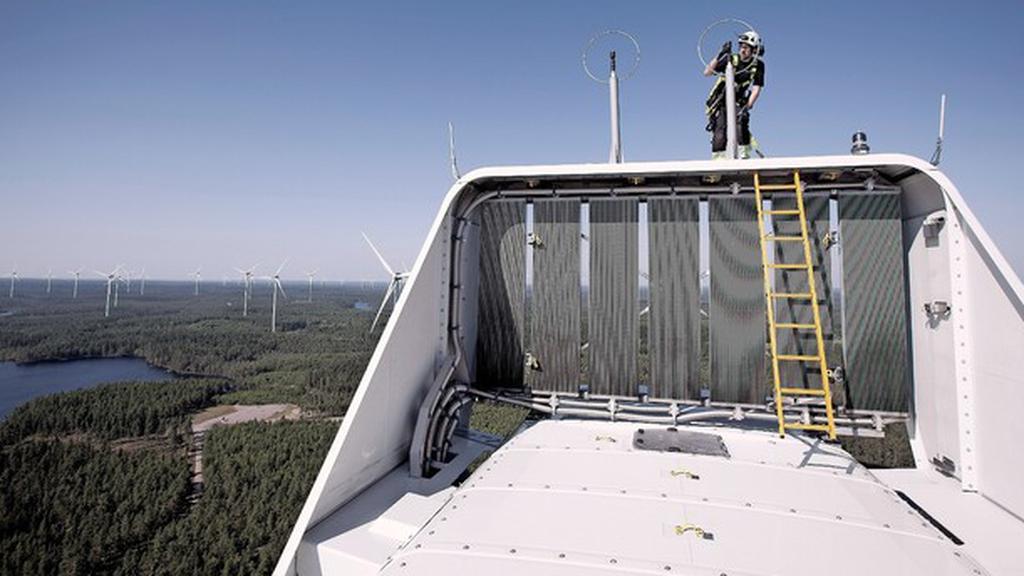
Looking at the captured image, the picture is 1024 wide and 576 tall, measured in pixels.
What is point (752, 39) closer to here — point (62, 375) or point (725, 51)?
point (725, 51)

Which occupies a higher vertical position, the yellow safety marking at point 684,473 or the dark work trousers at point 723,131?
the dark work trousers at point 723,131

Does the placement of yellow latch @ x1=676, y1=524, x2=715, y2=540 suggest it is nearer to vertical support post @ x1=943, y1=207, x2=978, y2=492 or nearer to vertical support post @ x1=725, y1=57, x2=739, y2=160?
vertical support post @ x1=943, y1=207, x2=978, y2=492

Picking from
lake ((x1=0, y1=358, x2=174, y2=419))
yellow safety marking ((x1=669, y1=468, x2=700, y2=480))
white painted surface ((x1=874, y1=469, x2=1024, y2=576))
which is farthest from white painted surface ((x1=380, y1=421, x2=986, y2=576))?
lake ((x1=0, y1=358, x2=174, y2=419))

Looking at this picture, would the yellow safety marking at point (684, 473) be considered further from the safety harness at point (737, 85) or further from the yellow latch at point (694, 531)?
the safety harness at point (737, 85)

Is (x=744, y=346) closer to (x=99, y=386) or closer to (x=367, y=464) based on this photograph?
(x=367, y=464)

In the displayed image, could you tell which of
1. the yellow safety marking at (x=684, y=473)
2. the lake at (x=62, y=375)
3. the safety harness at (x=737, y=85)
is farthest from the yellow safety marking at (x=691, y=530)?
the lake at (x=62, y=375)

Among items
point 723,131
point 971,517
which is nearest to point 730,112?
point 723,131
